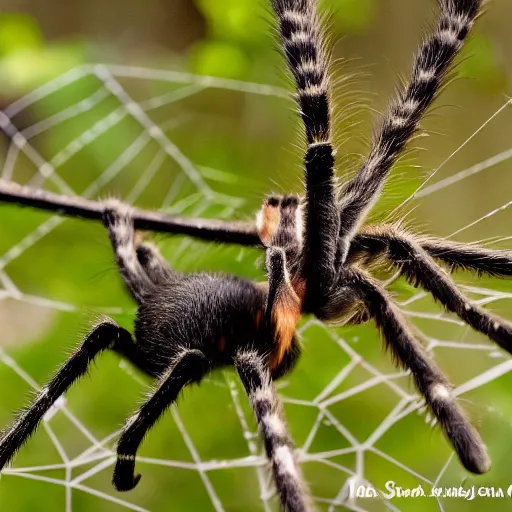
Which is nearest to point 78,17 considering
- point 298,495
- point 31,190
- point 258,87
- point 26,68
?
point 26,68

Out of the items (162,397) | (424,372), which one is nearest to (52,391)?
(162,397)

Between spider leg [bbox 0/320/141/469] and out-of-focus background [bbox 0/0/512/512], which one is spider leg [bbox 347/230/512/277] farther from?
spider leg [bbox 0/320/141/469]

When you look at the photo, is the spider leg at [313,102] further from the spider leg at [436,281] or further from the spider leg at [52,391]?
the spider leg at [52,391]

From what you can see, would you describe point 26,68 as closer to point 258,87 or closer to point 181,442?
point 258,87

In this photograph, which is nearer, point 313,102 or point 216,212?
point 313,102

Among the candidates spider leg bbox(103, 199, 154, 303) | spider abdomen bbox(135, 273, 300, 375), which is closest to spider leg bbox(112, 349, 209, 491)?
spider abdomen bbox(135, 273, 300, 375)

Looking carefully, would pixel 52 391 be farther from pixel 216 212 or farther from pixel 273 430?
pixel 216 212

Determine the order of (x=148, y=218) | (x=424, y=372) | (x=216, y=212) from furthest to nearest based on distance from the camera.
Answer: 1. (x=216, y=212)
2. (x=148, y=218)
3. (x=424, y=372)
